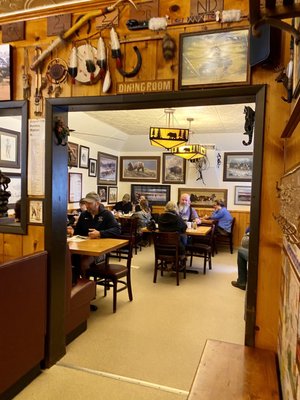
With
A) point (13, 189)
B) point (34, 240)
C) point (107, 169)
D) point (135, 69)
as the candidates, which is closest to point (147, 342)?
point (34, 240)

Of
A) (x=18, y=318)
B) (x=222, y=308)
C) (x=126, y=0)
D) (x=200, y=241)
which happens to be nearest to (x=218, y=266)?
(x=200, y=241)

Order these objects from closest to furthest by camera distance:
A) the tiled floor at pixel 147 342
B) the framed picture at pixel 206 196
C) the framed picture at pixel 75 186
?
the tiled floor at pixel 147 342 → the framed picture at pixel 75 186 → the framed picture at pixel 206 196

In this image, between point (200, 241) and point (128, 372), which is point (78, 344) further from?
point (200, 241)

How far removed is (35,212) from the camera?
2.44 metres

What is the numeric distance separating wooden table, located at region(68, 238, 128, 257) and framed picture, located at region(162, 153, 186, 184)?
4.58m

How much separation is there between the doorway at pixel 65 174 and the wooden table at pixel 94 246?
66cm

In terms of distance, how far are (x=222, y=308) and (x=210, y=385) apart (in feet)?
8.07

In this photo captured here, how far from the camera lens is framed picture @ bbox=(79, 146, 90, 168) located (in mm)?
6773

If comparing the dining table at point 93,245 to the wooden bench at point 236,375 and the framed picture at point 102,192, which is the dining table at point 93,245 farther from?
the framed picture at point 102,192

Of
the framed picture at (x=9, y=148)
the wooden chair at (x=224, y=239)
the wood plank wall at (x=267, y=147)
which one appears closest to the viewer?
the wood plank wall at (x=267, y=147)

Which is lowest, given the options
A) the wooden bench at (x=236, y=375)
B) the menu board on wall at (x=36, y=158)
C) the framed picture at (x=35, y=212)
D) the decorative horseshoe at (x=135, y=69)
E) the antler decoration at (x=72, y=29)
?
the wooden bench at (x=236, y=375)

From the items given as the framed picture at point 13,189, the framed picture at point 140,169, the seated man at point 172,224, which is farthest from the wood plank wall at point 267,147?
the framed picture at point 140,169

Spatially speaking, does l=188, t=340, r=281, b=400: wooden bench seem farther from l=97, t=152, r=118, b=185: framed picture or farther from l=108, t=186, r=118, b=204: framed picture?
l=108, t=186, r=118, b=204: framed picture

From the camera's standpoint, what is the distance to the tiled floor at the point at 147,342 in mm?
2277
